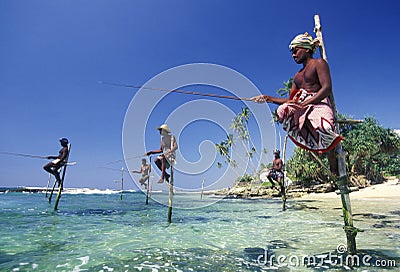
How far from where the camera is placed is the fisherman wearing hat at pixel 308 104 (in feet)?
10.7

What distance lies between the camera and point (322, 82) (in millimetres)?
3316

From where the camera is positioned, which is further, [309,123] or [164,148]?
[164,148]

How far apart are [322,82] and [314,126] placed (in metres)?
0.60

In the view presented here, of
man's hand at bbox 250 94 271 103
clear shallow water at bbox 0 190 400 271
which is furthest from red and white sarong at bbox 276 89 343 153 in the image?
clear shallow water at bbox 0 190 400 271

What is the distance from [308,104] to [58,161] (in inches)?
506

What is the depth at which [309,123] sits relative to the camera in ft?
11.1

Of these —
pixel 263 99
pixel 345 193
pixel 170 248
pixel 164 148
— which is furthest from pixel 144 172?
pixel 263 99

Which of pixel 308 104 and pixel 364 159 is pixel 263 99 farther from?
pixel 364 159

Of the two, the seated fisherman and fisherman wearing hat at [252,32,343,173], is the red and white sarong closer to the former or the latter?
fisherman wearing hat at [252,32,343,173]

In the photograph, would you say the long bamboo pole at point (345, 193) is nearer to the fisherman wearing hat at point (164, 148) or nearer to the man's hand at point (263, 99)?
the man's hand at point (263, 99)

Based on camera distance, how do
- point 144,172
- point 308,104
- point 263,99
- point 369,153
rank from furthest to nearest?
point 369,153 → point 144,172 → point 263,99 → point 308,104

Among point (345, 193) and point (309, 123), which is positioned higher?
point (309, 123)

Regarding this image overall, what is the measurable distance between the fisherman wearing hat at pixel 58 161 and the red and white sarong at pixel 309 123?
1232cm

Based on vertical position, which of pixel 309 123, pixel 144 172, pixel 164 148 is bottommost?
pixel 144 172
